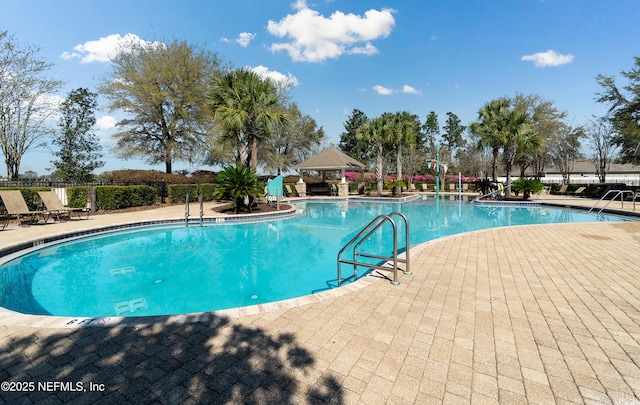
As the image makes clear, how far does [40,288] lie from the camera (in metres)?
5.36

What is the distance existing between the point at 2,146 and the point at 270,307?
2522cm

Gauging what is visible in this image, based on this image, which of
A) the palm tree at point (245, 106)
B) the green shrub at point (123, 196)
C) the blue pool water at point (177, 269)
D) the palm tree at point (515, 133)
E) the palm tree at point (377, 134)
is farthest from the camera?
the palm tree at point (377, 134)

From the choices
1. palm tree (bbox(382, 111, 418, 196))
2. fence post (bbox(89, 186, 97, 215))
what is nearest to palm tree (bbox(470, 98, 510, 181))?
palm tree (bbox(382, 111, 418, 196))

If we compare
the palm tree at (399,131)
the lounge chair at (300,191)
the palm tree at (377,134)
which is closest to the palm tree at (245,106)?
the lounge chair at (300,191)

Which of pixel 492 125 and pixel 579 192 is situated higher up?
pixel 492 125

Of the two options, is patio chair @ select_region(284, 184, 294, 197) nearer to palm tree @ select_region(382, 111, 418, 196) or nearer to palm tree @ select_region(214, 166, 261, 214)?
palm tree @ select_region(382, 111, 418, 196)

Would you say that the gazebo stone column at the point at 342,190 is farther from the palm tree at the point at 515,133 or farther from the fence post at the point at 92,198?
the fence post at the point at 92,198

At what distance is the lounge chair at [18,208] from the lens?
9602 mm

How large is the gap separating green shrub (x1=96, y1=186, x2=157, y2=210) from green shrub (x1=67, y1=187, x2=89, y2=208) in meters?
0.45

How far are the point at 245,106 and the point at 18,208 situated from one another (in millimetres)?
9449

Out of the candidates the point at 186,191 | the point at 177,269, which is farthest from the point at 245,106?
the point at 177,269

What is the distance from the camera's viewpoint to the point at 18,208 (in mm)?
9875

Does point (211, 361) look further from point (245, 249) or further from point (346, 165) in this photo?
point (346, 165)

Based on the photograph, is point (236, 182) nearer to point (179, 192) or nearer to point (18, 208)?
point (179, 192)
